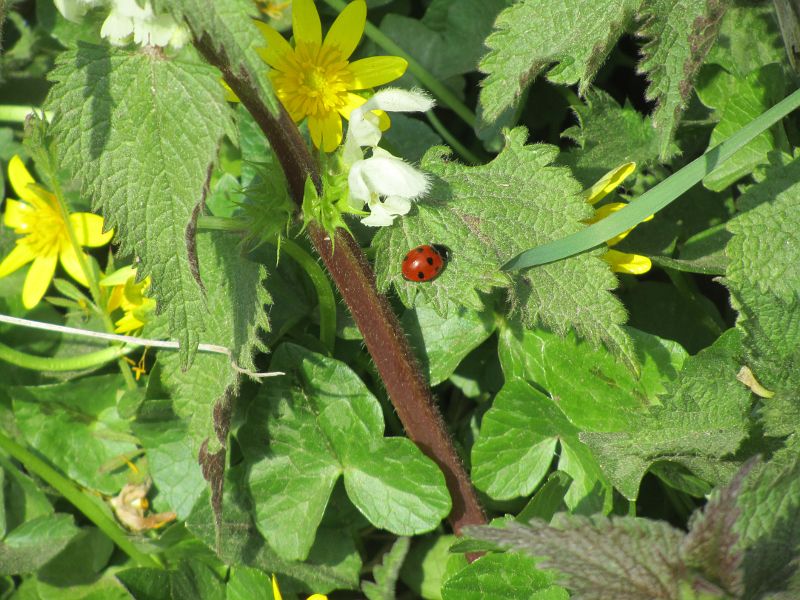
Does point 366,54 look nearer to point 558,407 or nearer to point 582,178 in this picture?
point 582,178

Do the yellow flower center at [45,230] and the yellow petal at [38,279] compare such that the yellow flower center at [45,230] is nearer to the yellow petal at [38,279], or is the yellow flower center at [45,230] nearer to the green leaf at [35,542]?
the yellow petal at [38,279]

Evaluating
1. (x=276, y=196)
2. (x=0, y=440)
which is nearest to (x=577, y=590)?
(x=276, y=196)

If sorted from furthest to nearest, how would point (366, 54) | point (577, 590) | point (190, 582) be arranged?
point (366, 54)
point (190, 582)
point (577, 590)

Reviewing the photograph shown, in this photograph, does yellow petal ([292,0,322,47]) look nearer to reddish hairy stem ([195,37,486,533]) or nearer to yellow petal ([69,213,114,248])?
reddish hairy stem ([195,37,486,533])

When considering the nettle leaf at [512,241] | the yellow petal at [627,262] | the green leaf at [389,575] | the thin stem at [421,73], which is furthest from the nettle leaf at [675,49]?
the green leaf at [389,575]

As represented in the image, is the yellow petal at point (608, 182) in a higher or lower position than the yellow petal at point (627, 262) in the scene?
higher

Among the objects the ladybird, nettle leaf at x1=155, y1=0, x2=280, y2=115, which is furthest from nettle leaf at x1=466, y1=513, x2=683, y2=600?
nettle leaf at x1=155, y1=0, x2=280, y2=115
